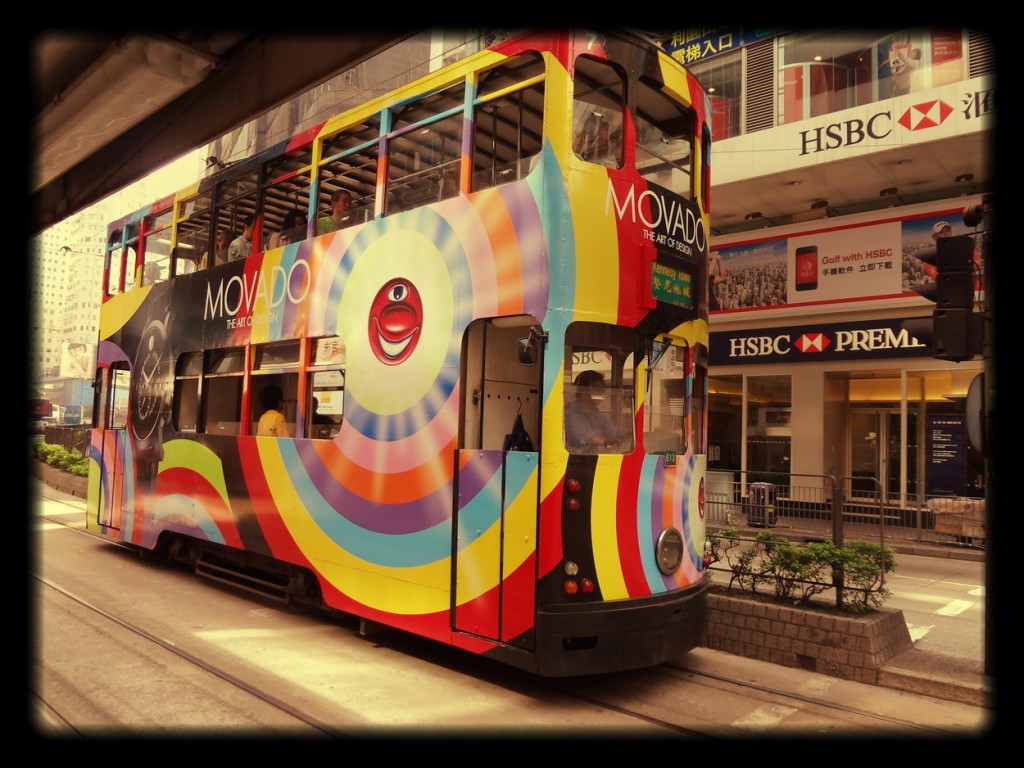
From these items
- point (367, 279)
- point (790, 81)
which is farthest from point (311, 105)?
point (367, 279)

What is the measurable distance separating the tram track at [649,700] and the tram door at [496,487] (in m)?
0.66

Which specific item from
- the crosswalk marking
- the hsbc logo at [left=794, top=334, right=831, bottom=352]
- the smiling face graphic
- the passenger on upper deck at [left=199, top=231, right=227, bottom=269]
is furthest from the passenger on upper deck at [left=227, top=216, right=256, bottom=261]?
the hsbc logo at [left=794, top=334, right=831, bottom=352]

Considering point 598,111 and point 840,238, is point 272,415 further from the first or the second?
point 840,238

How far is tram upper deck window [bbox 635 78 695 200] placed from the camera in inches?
229

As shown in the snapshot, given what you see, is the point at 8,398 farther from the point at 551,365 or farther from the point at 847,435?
the point at 847,435

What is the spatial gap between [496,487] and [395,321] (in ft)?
5.59

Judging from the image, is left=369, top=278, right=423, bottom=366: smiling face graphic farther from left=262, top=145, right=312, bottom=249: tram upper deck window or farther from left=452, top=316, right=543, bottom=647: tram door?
left=262, top=145, right=312, bottom=249: tram upper deck window

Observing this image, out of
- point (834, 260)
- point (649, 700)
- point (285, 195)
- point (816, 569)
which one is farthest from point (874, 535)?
point (285, 195)

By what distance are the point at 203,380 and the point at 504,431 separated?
4322 millimetres

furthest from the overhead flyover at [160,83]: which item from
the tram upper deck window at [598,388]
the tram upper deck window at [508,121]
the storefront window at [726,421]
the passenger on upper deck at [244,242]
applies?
the storefront window at [726,421]

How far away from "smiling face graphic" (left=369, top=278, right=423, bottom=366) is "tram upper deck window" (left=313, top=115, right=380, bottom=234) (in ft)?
2.62

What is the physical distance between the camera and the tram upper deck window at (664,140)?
580 centimetres

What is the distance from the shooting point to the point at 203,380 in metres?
8.58

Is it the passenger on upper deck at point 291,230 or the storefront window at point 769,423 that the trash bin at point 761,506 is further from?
the passenger on upper deck at point 291,230
